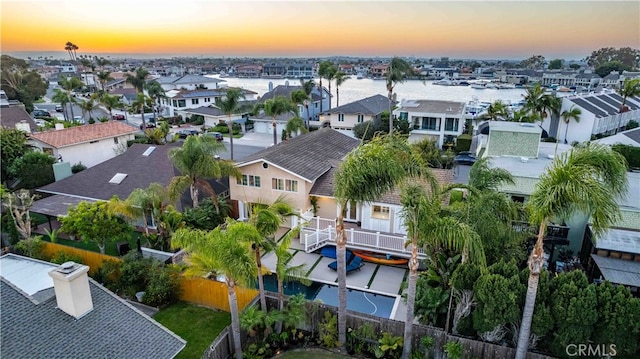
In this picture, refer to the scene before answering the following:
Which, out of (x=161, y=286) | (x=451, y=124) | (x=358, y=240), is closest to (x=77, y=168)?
(x=161, y=286)

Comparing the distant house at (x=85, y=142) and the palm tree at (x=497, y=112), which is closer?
the distant house at (x=85, y=142)

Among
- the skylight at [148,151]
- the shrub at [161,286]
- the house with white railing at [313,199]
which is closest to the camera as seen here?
the shrub at [161,286]

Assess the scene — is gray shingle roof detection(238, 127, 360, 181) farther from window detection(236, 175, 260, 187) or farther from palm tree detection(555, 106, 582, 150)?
palm tree detection(555, 106, 582, 150)

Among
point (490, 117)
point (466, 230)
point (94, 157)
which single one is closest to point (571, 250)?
point (466, 230)

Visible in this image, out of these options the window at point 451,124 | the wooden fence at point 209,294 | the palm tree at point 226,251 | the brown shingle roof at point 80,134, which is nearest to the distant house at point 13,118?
the brown shingle roof at point 80,134

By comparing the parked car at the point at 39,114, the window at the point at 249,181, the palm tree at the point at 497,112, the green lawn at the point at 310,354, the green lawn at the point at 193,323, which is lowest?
the green lawn at the point at 193,323

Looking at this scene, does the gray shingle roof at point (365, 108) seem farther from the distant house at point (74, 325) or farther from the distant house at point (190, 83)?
the distant house at point (190, 83)
